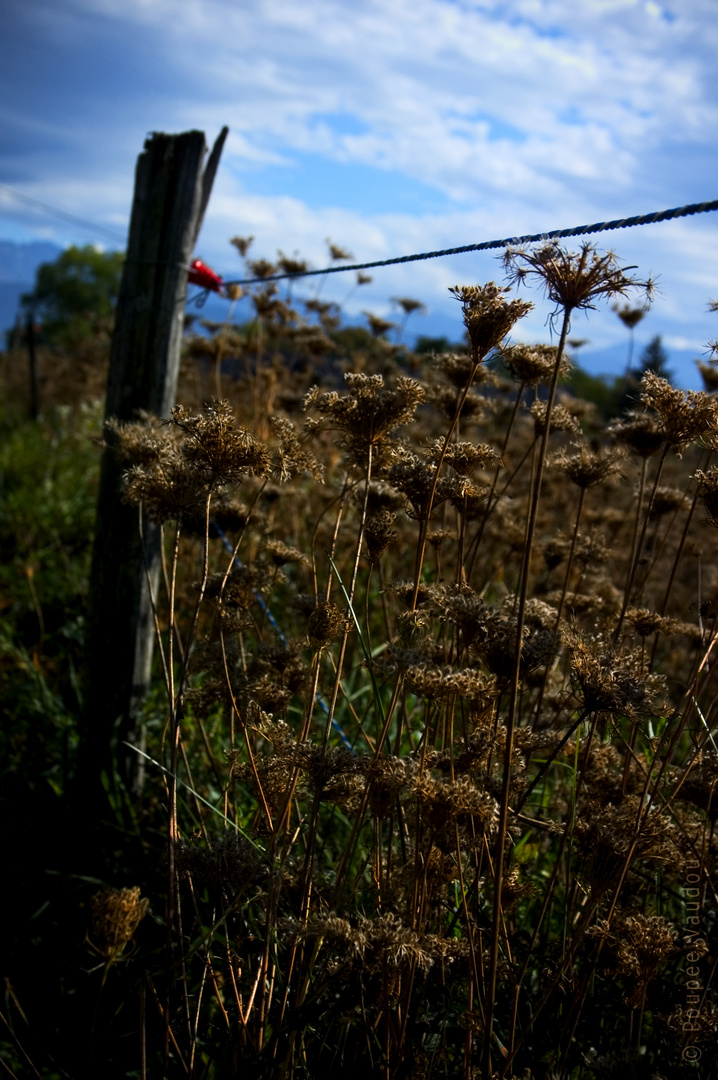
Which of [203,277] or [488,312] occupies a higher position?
[203,277]

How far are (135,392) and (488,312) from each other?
2.21 metres

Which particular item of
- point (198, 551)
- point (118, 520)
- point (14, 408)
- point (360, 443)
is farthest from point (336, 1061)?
point (14, 408)

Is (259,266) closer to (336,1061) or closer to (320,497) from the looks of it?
(320,497)

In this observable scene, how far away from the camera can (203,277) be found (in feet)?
12.5

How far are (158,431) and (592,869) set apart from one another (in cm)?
165

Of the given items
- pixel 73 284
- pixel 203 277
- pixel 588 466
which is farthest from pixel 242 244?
pixel 73 284

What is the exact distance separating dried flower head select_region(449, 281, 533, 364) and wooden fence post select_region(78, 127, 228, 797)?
6.81ft

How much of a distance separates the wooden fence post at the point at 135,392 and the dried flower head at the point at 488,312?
6.81 feet

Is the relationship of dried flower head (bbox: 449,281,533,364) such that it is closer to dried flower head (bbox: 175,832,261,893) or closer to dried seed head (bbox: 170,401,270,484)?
dried seed head (bbox: 170,401,270,484)

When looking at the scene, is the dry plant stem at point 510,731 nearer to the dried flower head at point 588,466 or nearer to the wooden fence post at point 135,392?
the dried flower head at point 588,466

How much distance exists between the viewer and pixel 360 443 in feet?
6.53

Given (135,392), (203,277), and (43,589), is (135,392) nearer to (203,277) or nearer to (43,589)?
(203,277)

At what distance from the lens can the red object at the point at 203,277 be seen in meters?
3.74

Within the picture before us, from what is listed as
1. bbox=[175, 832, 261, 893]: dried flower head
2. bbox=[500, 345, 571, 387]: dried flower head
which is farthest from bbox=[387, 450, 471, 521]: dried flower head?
bbox=[175, 832, 261, 893]: dried flower head
